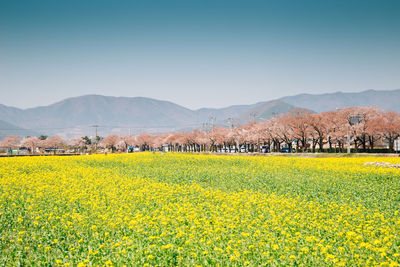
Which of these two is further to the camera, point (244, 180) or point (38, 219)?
point (244, 180)

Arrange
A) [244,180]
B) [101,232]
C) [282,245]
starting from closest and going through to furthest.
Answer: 1. [282,245]
2. [101,232]
3. [244,180]

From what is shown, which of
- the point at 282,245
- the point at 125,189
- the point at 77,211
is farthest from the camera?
the point at 125,189

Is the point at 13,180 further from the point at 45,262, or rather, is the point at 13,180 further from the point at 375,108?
the point at 375,108

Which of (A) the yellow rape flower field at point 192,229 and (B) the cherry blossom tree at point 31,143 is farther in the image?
(B) the cherry blossom tree at point 31,143

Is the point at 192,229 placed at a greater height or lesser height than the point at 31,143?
lesser

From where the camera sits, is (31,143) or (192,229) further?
(31,143)

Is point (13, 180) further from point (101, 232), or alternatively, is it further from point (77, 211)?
point (101, 232)

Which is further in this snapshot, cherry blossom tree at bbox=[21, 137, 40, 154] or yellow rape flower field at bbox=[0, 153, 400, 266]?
cherry blossom tree at bbox=[21, 137, 40, 154]

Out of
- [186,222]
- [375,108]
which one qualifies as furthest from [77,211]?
[375,108]

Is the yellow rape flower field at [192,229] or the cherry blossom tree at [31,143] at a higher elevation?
the cherry blossom tree at [31,143]

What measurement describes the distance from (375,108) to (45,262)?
8831 cm

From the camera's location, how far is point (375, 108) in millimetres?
82125

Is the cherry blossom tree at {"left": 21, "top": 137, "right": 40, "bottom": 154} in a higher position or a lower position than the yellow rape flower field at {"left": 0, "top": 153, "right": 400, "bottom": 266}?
higher

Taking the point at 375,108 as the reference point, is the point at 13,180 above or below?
below
